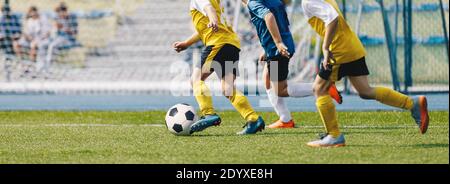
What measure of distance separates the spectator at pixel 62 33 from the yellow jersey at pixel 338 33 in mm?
12970

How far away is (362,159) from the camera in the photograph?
6.82 meters

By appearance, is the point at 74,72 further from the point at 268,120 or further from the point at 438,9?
the point at 268,120

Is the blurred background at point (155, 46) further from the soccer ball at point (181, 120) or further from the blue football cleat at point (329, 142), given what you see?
the blue football cleat at point (329, 142)

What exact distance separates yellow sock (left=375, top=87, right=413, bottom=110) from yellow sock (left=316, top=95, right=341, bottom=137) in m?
0.53

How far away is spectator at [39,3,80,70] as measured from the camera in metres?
20.2

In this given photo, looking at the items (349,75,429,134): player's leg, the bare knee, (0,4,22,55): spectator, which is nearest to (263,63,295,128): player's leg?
(349,75,429,134): player's leg

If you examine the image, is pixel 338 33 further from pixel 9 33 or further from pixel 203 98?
pixel 9 33

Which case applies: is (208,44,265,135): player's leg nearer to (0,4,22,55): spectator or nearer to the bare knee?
the bare knee

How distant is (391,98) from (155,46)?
14415 mm

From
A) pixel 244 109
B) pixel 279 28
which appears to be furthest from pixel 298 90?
pixel 244 109

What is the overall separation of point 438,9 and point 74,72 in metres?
8.19

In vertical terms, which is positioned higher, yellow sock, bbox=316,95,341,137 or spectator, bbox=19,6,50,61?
spectator, bbox=19,6,50,61

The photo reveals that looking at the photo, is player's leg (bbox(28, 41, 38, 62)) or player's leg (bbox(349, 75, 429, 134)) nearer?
player's leg (bbox(349, 75, 429, 134))
